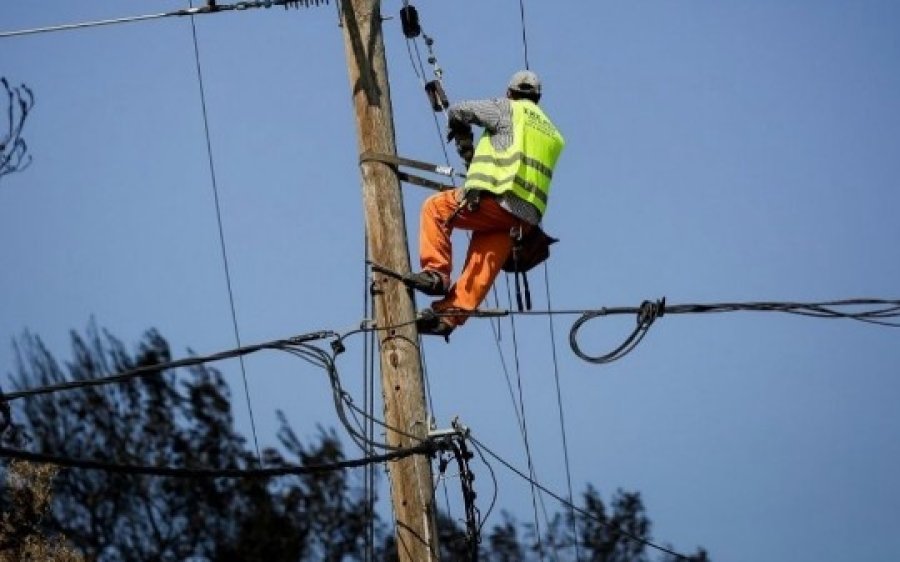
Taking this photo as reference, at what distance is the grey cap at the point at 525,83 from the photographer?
9.91 meters

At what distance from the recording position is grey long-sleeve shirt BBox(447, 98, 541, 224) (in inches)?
369

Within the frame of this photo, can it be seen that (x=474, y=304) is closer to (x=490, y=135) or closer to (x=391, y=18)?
(x=490, y=135)

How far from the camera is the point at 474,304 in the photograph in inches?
369

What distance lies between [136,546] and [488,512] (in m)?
10.3

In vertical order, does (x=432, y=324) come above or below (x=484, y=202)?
below

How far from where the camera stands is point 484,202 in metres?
9.38

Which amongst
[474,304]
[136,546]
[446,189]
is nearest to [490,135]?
[446,189]

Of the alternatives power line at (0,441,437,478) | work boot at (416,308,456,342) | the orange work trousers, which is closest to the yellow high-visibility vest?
the orange work trousers

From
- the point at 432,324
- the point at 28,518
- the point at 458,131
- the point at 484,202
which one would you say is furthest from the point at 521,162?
the point at 28,518

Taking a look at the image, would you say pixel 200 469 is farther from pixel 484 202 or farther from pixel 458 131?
pixel 458 131

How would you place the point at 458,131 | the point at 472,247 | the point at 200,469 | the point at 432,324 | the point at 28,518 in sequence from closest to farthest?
the point at 200,469, the point at 432,324, the point at 472,247, the point at 458,131, the point at 28,518

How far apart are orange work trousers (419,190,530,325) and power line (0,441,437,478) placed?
963 millimetres

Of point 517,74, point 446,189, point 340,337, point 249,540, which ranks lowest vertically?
point 249,540

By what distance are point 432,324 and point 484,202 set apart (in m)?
0.77
